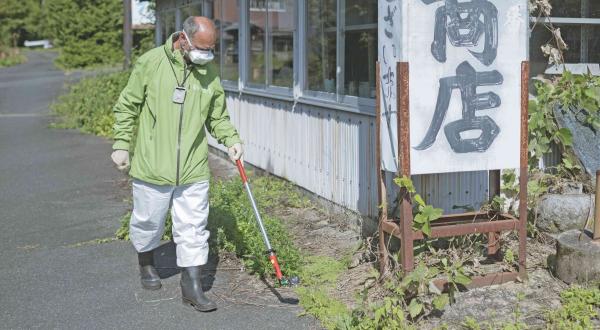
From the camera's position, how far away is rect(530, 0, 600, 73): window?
6602 millimetres

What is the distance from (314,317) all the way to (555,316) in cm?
146

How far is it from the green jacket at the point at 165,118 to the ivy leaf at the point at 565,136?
279 centimetres

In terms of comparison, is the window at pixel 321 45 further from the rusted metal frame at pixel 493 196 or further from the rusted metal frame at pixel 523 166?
the rusted metal frame at pixel 523 166

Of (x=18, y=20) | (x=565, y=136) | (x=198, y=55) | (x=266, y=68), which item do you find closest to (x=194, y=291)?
(x=198, y=55)

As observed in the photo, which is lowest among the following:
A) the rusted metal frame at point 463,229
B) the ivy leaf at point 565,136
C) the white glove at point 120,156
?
the rusted metal frame at point 463,229

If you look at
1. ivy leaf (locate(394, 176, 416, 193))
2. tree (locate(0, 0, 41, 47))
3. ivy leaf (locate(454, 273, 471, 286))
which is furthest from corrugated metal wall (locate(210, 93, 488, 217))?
tree (locate(0, 0, 41, 47))

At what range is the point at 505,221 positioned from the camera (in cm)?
528

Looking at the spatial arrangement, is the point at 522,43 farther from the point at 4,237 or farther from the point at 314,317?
the point at 4,237

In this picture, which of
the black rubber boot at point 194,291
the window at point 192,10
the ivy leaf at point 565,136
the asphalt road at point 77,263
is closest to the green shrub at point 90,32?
the window at point 192,10

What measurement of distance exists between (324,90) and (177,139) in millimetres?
2605

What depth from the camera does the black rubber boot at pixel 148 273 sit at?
575 cm

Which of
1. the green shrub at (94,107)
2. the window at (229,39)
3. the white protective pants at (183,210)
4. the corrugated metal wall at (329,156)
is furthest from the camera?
the green shrub at (94,107)

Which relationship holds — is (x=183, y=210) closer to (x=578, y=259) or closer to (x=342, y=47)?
(x=342, y=47)

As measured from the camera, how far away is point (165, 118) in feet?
17.1
